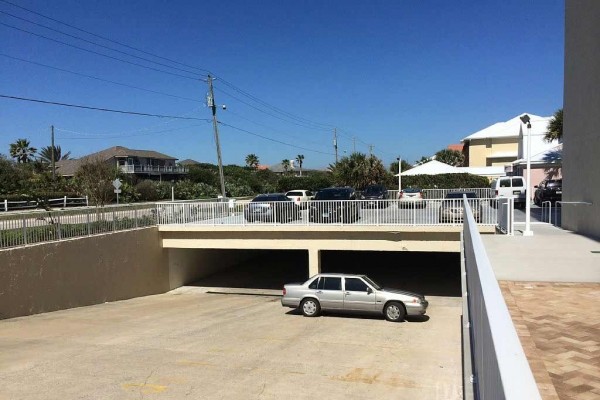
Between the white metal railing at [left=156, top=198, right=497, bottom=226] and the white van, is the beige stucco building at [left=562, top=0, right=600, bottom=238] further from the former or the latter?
the white van

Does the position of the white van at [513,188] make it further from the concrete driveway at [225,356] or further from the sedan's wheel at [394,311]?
the sedan's wheel at [394,311]

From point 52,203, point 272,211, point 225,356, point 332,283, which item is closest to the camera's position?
point 225,356

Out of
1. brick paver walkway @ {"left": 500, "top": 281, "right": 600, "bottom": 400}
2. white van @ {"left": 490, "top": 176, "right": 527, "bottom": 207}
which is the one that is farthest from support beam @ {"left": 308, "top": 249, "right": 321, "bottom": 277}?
brick paver walkway @ {"left": 500, "top": 281, "right": 600, "bottom": 400}

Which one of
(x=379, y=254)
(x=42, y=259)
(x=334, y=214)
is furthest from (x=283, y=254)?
(x=42, y=259)

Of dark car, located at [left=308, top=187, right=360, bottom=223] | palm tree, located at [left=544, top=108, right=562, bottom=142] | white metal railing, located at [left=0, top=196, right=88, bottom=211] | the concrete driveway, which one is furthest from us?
white metal railing, located at [left=0, top=196, right=88, bottom=211]

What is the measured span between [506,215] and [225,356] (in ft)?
30.0

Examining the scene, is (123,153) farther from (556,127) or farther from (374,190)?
(556,127)

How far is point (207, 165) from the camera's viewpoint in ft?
309

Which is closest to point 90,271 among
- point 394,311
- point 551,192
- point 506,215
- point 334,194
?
point 334,194

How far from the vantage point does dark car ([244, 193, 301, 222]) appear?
19.5 meters

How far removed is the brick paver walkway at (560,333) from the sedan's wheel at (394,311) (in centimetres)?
653

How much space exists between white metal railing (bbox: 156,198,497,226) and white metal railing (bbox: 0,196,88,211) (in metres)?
16.1

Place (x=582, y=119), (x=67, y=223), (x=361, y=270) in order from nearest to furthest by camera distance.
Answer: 1. (x=582, y=119)
2. (x=67, y=223)
3. (x=361, y=270)

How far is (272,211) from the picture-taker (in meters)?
19.7
